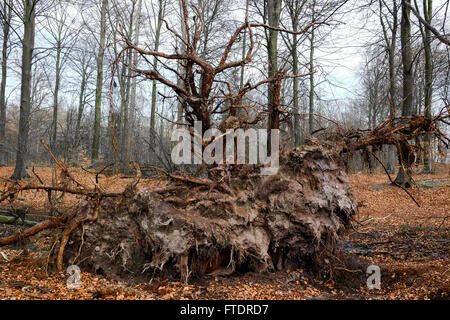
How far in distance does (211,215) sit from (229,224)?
0.97ft

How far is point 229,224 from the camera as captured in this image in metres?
4.21

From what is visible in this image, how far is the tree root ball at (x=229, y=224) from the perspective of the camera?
12.8 feet

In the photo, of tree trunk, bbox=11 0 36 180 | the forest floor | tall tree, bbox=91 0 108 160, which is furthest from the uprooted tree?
tall tree, bbox=91 0 108 160

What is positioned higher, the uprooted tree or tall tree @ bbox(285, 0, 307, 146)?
tall tree @ bbox(285, 0, 307, 146)

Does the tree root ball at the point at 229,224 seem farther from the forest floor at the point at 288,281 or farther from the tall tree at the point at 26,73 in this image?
the tall tree at the point at 26,73

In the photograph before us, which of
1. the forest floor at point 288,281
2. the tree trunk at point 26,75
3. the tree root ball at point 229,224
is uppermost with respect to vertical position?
the tree trunk at point 26,75

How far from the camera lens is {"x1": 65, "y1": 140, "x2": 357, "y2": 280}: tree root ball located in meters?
3.90

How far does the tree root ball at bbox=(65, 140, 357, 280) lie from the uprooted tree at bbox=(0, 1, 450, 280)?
0.01 meters

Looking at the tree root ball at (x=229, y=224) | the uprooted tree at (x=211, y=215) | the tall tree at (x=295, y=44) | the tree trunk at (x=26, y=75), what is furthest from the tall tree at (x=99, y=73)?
the tree root ball at (x=229, y=224)

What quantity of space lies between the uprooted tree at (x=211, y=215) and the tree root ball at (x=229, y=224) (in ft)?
0.05

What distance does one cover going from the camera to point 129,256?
157 inches

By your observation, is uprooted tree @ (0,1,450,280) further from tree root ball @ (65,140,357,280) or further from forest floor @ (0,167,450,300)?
forest floor @ (0,167,450,300)

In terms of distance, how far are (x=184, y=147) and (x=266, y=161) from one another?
4.91 feet

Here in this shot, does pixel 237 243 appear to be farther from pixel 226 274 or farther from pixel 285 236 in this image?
pixel 285 236
